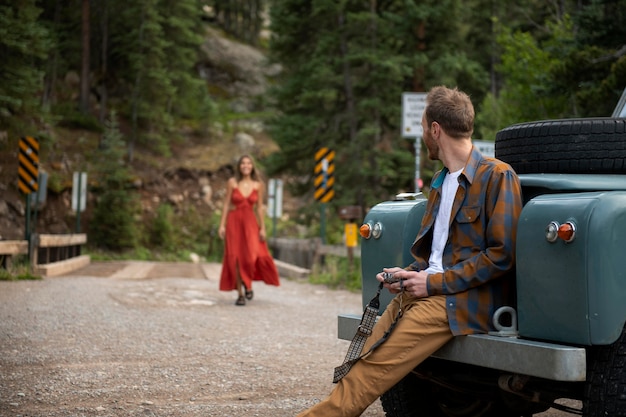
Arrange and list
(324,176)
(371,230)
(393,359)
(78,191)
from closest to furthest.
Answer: (393,359) → (371,230) → (324,176) → (78,191)

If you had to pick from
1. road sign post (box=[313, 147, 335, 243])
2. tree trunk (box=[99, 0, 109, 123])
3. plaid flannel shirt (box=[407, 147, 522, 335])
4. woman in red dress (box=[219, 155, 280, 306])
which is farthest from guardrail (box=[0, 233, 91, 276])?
tree trunk (box=[99, 0, 109, 123])

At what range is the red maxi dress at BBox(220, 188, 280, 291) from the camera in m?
12.3

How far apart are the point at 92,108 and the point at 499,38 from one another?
2564 cm

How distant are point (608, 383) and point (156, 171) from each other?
35338 mm

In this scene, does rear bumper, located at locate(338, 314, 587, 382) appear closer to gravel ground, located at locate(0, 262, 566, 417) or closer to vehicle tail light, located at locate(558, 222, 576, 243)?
vehicle tail light, located at locate(558, 222, 576, 243)

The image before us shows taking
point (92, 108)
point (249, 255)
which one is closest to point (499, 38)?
point (249, 255)

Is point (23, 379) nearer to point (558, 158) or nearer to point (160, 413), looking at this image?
point (160, 413)

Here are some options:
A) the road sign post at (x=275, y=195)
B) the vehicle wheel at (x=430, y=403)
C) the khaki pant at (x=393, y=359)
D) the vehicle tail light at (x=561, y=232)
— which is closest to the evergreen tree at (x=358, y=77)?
the road sign post at (x=275, y=195)

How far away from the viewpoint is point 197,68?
5256 cm

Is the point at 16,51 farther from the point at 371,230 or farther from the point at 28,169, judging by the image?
the point at 371,230

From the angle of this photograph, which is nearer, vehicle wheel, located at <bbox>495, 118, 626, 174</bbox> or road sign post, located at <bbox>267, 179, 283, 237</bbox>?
vehicle wheel, located at <bbox>495, 118, 626, 174</bbox>

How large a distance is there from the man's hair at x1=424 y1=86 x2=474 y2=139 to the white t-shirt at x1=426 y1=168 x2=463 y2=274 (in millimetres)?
190

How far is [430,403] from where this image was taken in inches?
178

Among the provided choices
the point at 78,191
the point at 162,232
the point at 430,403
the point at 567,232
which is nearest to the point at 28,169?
the point at 78,191
